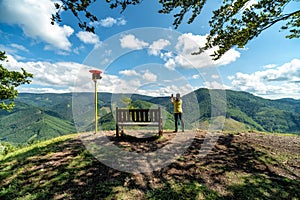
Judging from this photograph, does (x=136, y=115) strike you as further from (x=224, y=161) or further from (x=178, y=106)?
(x=224, y=161)

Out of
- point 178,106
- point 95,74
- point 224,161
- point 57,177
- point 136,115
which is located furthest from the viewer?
point 178,106

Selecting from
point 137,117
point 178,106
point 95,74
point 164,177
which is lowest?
point 164,177

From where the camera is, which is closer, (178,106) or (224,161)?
(224,161)

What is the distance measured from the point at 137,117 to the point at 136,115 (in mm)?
100

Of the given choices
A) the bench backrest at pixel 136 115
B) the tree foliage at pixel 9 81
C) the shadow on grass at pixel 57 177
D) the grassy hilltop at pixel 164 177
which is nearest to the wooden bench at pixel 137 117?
the bench backrest at pixel 136 115

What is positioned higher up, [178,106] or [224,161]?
[178,106]

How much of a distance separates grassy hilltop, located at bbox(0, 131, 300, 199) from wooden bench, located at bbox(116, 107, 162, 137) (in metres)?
1.32

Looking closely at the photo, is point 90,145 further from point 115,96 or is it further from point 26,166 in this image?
point 115,96

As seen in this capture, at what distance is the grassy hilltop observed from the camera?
3.69 meters

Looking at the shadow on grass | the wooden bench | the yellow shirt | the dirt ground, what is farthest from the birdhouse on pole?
the yellow shirt

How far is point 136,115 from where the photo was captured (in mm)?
7344

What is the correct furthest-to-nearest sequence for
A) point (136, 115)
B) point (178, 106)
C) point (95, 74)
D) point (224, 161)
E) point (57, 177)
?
point (178, 106), point (95, 74), point (136, 115), point (224, 161), point (57, 177)

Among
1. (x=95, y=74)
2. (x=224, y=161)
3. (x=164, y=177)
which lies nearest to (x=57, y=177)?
(x=164, y=177)

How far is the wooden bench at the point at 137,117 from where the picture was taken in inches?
283
